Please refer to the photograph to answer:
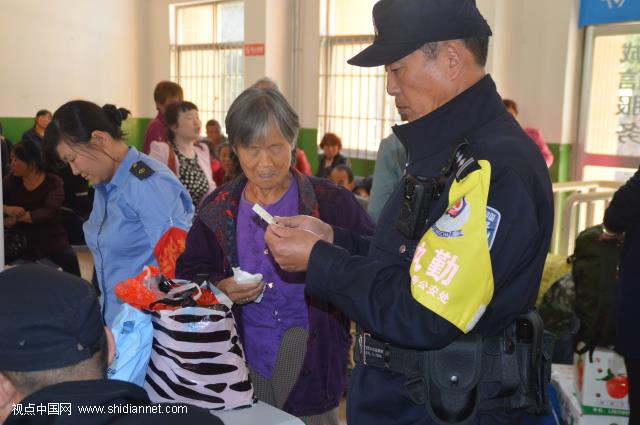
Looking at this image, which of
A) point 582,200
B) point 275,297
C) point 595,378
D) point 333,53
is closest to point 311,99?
point 333,53

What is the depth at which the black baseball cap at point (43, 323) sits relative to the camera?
1.10m

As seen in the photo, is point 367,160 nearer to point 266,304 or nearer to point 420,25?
point 266,304

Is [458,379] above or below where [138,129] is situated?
above

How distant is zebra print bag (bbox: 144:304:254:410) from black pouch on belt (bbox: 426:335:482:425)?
0.57 m

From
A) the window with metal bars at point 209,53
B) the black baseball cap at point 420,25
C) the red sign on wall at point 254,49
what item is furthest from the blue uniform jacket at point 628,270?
the window with metal bars at point 209,53

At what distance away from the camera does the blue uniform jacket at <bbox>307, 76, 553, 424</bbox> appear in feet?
4.16

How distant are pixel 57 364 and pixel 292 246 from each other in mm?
563

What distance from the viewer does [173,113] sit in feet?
14.8

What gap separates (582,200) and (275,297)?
9.85 ft

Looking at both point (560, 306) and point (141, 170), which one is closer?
point (141, 170)

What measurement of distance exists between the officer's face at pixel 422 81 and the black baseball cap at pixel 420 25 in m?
0.03

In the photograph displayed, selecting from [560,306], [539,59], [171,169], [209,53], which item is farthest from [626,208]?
[209,53]

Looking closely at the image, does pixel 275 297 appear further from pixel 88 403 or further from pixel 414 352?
pixel 88 403

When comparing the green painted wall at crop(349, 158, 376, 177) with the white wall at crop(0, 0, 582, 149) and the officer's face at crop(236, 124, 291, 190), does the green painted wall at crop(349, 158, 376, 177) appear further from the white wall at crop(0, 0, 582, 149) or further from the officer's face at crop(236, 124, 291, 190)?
the officer's face at crop(236, 124, 291, 190)
